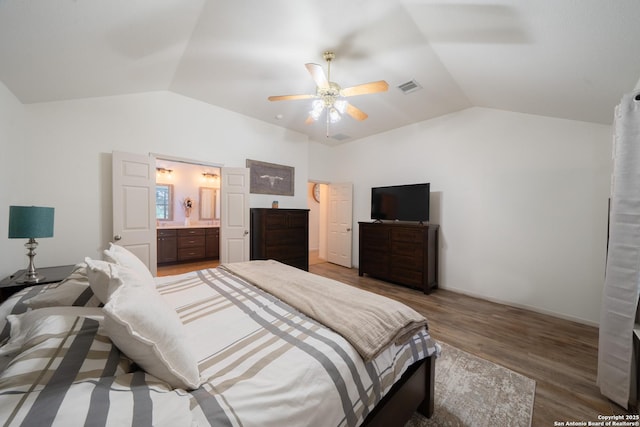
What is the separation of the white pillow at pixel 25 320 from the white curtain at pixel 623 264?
3034 millimetres

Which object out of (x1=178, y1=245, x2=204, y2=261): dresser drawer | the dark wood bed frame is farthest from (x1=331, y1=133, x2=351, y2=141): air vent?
the dark wood bed frame

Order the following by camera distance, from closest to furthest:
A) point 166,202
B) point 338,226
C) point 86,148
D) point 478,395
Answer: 1. point 478,395
2. point 86,148
3. point 166,202
4. point 338,226

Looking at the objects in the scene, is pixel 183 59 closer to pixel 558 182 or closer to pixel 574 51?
pixel 574 51

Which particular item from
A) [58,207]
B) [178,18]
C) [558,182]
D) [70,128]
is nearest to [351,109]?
[178,18]

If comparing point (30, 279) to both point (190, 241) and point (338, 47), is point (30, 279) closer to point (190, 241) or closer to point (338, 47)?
point (190, 241)

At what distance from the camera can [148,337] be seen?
30.0 inches

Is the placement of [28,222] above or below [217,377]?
above

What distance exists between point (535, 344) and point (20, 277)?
494cm

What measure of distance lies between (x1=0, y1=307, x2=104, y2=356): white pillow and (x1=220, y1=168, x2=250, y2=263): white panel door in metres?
2.67

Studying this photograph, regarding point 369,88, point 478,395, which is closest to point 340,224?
point 369,88

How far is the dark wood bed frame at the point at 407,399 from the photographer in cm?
112

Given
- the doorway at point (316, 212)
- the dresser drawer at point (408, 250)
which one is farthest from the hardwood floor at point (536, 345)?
the doorway at point (316, 212)

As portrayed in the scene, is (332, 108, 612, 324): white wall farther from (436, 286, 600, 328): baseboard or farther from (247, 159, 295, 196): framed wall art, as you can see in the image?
(247, 159, 295, 196): framed wall art

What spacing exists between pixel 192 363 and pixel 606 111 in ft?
13.2
